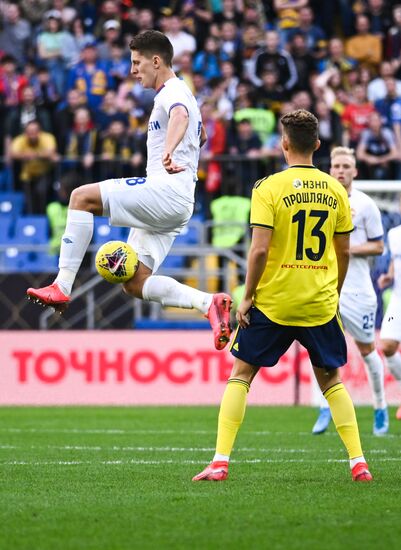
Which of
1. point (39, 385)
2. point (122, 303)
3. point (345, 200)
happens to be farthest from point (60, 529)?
point (122, 303)

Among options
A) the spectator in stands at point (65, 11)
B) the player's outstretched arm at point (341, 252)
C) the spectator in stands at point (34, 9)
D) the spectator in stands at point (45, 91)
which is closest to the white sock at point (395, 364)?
the player's outstretched arm at point (341, 252)

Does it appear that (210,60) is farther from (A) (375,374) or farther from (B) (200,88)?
(A) (375,374)

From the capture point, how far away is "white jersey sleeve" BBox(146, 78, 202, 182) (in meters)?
8.65

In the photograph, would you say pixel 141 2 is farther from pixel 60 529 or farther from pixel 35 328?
pixel 60 529

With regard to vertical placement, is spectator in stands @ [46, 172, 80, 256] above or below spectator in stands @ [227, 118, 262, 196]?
below

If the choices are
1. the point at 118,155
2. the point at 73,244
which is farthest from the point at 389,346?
the point at 118,155

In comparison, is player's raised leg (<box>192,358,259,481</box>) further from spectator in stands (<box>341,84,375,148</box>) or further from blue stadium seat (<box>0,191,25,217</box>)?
blue stadium seat (<box>0,191,25,217</box>)

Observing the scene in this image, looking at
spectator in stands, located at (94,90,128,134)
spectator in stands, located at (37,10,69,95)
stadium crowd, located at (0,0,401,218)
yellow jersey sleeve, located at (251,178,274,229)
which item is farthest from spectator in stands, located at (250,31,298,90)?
yellow jersey sleeve, located at (251,178,274,229)

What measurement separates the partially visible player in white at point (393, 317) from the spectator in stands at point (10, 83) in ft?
32.6

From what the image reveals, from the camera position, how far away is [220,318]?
28.0ft

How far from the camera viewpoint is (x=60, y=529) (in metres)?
6.09

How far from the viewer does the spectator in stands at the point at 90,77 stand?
21.5 metres

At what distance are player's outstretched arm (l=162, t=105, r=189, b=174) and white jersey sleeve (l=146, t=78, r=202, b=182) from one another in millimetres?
93

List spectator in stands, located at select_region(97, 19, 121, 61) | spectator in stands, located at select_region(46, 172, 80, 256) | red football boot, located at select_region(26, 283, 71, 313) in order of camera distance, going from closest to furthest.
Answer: red football boot, located at select_region(26, 283, 71, 313) → spectator in stands, located at select_region(46, 172, 80, 256) → spectator in stands, located at select_region(97, 19, 121, 61)
